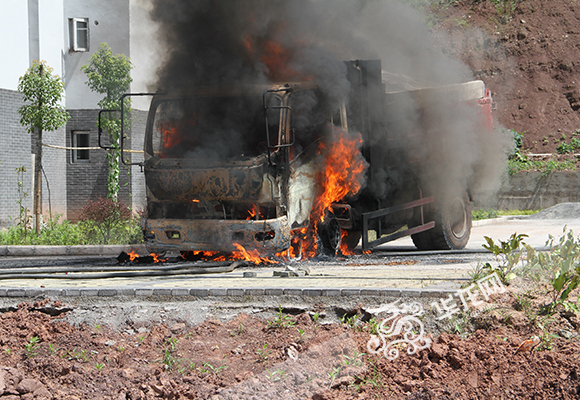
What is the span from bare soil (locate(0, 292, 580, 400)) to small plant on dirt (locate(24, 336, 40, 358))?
10mm

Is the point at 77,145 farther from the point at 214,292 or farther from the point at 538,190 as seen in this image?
the point at 538,190

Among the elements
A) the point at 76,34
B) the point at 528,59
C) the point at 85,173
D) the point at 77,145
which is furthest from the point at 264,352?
the point at 528,59

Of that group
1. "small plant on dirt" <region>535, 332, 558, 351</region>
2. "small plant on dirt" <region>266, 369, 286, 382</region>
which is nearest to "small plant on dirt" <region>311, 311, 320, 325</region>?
"small plant on dirt" <region>266, 369, 286, 382</region>

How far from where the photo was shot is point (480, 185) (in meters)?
11.7

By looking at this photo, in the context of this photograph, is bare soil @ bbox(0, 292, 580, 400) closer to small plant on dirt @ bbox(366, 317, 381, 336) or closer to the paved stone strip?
small plant on dirt @ bbox(366, 317, 381, 336)

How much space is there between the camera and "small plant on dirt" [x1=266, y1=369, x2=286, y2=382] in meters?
3.91

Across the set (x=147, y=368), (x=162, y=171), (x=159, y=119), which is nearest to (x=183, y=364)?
(x=147, y=368)

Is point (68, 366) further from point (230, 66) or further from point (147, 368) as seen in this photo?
point (230, 66)

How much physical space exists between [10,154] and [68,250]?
5.36 metres

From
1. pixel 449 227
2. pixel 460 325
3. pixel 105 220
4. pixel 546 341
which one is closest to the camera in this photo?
pixel 546 341

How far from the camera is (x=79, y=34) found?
17.9 meters

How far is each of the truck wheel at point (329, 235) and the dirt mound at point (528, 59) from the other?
3159 centimetres

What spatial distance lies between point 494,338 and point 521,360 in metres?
0.26

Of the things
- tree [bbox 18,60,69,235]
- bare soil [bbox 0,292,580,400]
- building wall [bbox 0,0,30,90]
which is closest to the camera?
bare soil [bbox 0,292,580,400]
